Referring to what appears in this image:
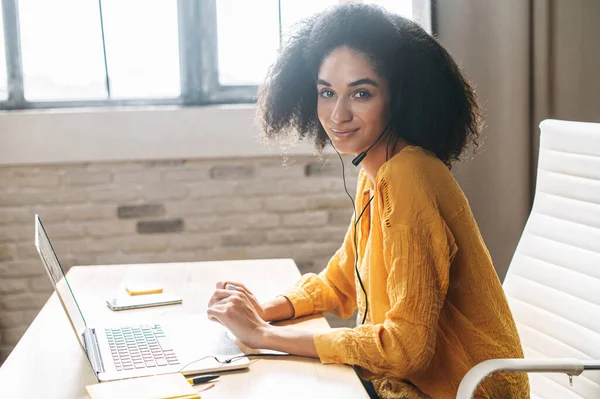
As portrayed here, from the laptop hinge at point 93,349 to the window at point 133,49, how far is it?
5.41ft

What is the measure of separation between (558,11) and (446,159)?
4.29ft

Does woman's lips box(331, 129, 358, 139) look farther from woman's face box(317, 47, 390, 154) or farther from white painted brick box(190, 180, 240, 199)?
white painted brick box(190, 180, 240, 199)

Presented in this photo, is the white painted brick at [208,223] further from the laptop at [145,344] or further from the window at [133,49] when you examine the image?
the laptop at [145,344]

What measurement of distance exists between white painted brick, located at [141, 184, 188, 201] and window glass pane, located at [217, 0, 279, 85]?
0.45 m

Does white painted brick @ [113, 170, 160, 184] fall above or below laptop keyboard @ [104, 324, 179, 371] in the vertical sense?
above

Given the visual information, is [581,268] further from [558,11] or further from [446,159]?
[558,11]

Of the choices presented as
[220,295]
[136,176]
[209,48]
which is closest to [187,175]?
[136,176]

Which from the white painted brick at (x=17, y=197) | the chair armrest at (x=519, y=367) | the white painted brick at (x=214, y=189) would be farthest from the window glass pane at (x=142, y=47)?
the chair armrest at (x=519, y=367)

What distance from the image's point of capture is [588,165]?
62.1 inches

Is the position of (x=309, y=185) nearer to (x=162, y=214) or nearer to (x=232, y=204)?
(x=232, y=204)

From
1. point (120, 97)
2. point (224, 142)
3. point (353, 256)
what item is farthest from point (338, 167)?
point (353, 256)

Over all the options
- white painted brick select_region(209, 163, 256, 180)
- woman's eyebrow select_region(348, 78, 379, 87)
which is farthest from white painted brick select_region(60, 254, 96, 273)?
woman's eyebrow select_region(348, 78, 379, 87)

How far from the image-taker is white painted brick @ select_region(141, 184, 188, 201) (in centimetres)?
297

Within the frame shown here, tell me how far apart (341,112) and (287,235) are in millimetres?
1514
